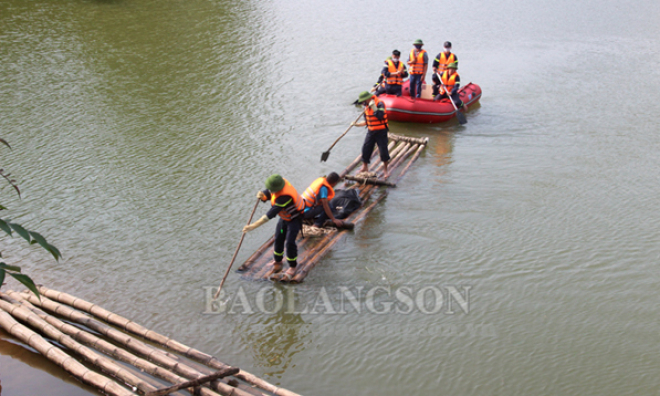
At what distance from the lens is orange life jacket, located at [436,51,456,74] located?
14250 millimetres

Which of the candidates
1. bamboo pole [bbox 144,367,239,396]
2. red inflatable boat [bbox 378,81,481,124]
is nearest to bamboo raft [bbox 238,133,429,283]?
red inflatable boat [bbox 378,81,481,124]

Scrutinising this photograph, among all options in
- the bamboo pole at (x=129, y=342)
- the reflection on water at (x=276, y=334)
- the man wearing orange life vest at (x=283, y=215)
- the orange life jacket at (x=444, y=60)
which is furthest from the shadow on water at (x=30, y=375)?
the orange life jacket at (x=444, y=60)

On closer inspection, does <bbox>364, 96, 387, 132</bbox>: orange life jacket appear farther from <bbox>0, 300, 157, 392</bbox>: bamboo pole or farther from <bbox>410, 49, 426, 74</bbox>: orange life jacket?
<bbox>0, 300, 157, 392</bbox>: bamboo pole

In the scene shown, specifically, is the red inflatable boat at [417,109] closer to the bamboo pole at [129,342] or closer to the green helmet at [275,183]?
the green helmet at [275,183]

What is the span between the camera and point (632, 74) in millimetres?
17062

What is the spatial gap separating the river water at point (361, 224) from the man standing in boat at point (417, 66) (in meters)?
1.16

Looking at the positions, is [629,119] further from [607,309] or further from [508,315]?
[508,315]

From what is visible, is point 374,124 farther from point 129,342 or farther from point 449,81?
point 129,342

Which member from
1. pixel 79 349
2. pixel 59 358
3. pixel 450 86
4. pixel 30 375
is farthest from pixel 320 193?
pixel 450 86

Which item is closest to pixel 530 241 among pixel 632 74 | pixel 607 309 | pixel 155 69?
pixel 607 309

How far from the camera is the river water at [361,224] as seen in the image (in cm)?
681

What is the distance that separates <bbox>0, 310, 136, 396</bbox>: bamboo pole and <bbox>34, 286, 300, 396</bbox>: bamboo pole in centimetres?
66

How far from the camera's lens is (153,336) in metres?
6.52

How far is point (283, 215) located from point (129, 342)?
8.33 ft
